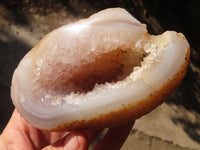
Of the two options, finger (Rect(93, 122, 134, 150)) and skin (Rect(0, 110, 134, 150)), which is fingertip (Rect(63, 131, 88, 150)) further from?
finger (Rect(93, 122, 134, 150))

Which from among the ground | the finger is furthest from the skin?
the ground

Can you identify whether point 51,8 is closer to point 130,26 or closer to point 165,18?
point 165,18

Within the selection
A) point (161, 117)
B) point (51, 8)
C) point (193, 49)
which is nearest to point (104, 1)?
point (51, 8)

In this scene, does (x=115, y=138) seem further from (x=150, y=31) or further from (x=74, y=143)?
(x=150, y=31)

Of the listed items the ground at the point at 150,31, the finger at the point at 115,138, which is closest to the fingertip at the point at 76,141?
the finger at the point at 115,138

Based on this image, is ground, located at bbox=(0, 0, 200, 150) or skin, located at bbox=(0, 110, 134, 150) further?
ground, located at bbox=(0, 0, 200, 150)

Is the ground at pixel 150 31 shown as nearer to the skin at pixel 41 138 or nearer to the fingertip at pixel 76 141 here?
the skin at pixel 41 138

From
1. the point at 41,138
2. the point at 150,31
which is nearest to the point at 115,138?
the point at 41,138
